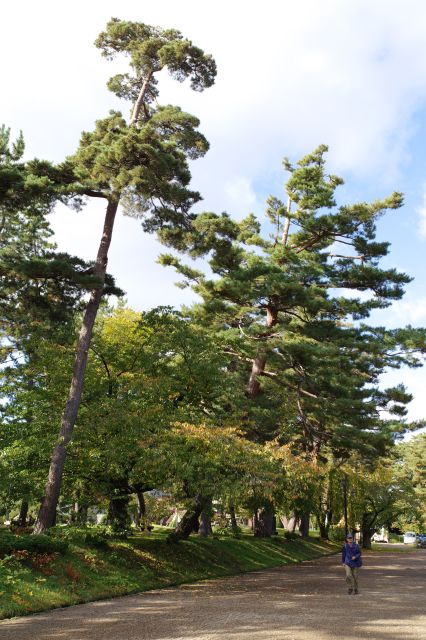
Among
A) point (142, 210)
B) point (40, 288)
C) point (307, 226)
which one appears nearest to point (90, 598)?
point (40, 288)

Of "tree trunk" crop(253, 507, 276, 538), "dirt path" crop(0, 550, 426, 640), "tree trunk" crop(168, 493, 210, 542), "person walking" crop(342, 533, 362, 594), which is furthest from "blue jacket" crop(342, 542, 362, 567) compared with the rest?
"tree trunk" crop(253, 507, 276, 538)

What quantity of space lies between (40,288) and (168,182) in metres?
5.85

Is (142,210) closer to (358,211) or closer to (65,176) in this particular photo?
(65,176)

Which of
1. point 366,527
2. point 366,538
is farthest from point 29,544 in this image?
point 366,538

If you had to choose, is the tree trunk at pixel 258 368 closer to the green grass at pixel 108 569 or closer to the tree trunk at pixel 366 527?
the green grass at pixel 108 569

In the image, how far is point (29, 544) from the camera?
14.2 metres

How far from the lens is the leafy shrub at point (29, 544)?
13.8 metres

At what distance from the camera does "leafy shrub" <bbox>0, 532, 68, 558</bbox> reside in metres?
13.8

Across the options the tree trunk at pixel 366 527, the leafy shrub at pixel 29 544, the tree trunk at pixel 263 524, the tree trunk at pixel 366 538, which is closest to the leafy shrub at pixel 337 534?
the tree trunk at pixel 366 527

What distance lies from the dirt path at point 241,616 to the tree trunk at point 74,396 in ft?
13.2

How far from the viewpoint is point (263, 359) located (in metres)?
26.0

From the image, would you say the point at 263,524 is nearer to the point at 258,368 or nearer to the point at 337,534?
the point at 258,368

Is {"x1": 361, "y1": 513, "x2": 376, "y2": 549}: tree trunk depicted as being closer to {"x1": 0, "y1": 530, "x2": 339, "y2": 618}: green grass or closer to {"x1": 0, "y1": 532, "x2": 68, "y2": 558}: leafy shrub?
{"x1": 0, "y1": 530, "x2": 339, "y2": 618}: green grass

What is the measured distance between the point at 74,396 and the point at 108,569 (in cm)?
535
